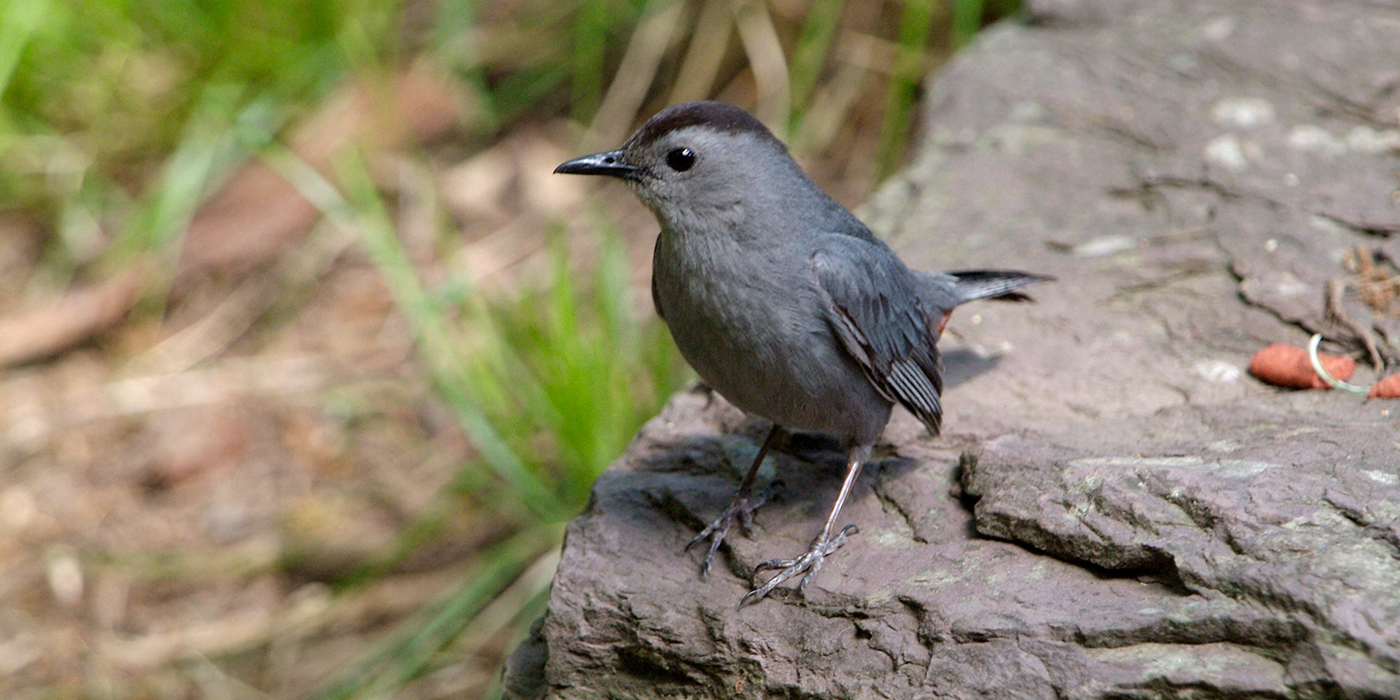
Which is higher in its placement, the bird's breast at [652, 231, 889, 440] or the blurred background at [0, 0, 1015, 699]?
the bird's breast at [652, 231, 889, 440]

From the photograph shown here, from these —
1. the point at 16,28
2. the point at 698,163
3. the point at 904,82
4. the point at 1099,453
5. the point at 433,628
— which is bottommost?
the point at 433,628

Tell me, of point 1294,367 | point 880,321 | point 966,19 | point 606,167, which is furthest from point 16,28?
point 1294,367

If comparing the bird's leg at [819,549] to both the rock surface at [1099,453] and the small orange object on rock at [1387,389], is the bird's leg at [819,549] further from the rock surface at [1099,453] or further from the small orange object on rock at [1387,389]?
the small orange object on rock at [1387,389]

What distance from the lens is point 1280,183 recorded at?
459cm

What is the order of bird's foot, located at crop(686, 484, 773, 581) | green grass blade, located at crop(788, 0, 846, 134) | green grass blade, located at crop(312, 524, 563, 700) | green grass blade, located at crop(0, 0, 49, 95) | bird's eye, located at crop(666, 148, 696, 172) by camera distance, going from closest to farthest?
1. bird's eye, located at crop(666, 148, 696, 172)
2. bird's foot, located at crop(686, 484, 773, 581)
3. green grass blade, located at crop(312, 524, 563, 700)
4. green grass blade, located at crop(0, 0, 49, 95)
5. green grass blade, located at crop(788, 0, 846, 134)

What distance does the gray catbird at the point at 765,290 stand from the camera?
314cm

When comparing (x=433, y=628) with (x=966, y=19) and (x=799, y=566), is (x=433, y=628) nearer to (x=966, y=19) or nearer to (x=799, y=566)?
(x=799, y=566)

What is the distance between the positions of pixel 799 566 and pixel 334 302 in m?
4.62

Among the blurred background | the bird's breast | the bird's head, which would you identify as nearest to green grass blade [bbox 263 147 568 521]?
the blurred background

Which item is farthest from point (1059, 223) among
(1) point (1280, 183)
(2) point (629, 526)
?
(2) point (629, 526)

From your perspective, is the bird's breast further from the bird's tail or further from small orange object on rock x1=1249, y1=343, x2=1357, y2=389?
small orange object on rock x1=1249, y1=343, x2=1357, y2=389

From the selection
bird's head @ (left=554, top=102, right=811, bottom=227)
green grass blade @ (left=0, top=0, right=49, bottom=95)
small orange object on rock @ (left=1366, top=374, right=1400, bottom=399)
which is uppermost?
green grass blade @ (left=0, top=0, right=49, bottom=95)

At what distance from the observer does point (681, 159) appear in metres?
3.23

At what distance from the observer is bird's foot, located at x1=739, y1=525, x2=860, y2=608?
3.11 m
